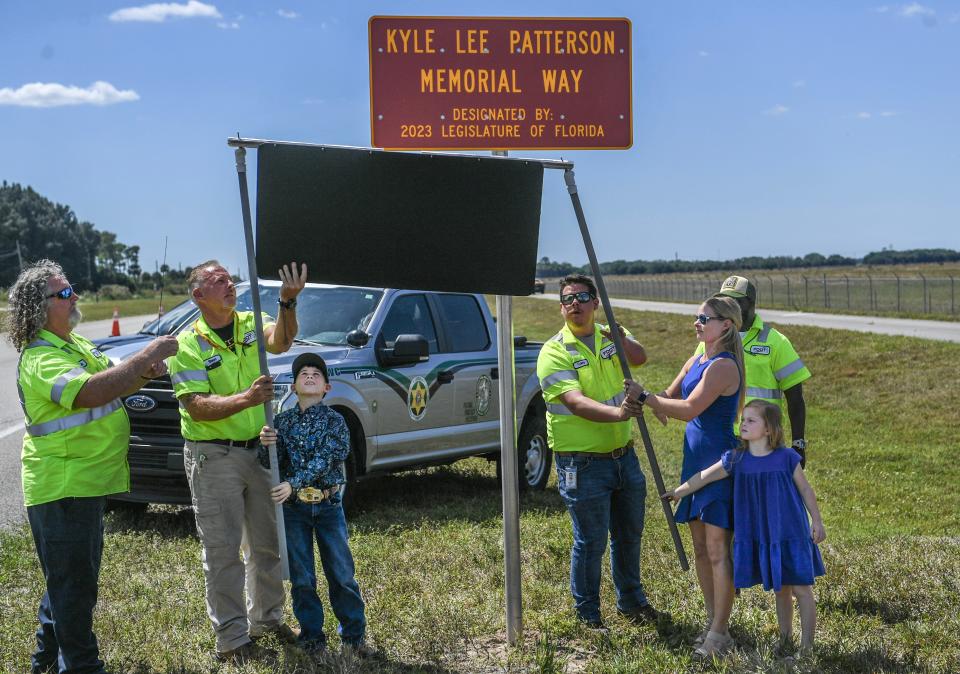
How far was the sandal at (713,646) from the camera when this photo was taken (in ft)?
16.3

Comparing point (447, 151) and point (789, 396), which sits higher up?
point (447, 151)

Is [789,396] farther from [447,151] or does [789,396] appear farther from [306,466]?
[306,466]

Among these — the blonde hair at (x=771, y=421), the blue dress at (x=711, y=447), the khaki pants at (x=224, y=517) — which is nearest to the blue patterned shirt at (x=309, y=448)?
the khaki pants at (x=224, y=517)

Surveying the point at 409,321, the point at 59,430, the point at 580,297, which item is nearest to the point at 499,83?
the point at 580,297

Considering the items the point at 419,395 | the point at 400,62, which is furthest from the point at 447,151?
the point at 419,395

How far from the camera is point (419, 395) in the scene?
8.70 meters

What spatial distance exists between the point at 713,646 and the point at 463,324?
4.95 m

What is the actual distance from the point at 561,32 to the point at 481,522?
433 centimetres

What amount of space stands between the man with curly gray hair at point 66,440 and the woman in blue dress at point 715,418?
244 centimetres

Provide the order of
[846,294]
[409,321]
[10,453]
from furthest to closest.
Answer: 1. [846,294]
2. [10,453]
3. [409,321]

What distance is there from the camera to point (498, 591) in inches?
246

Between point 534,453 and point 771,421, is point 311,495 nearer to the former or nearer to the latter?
point 771,421

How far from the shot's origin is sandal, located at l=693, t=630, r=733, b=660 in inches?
196

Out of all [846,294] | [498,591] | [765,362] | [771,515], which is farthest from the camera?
[846,294]
